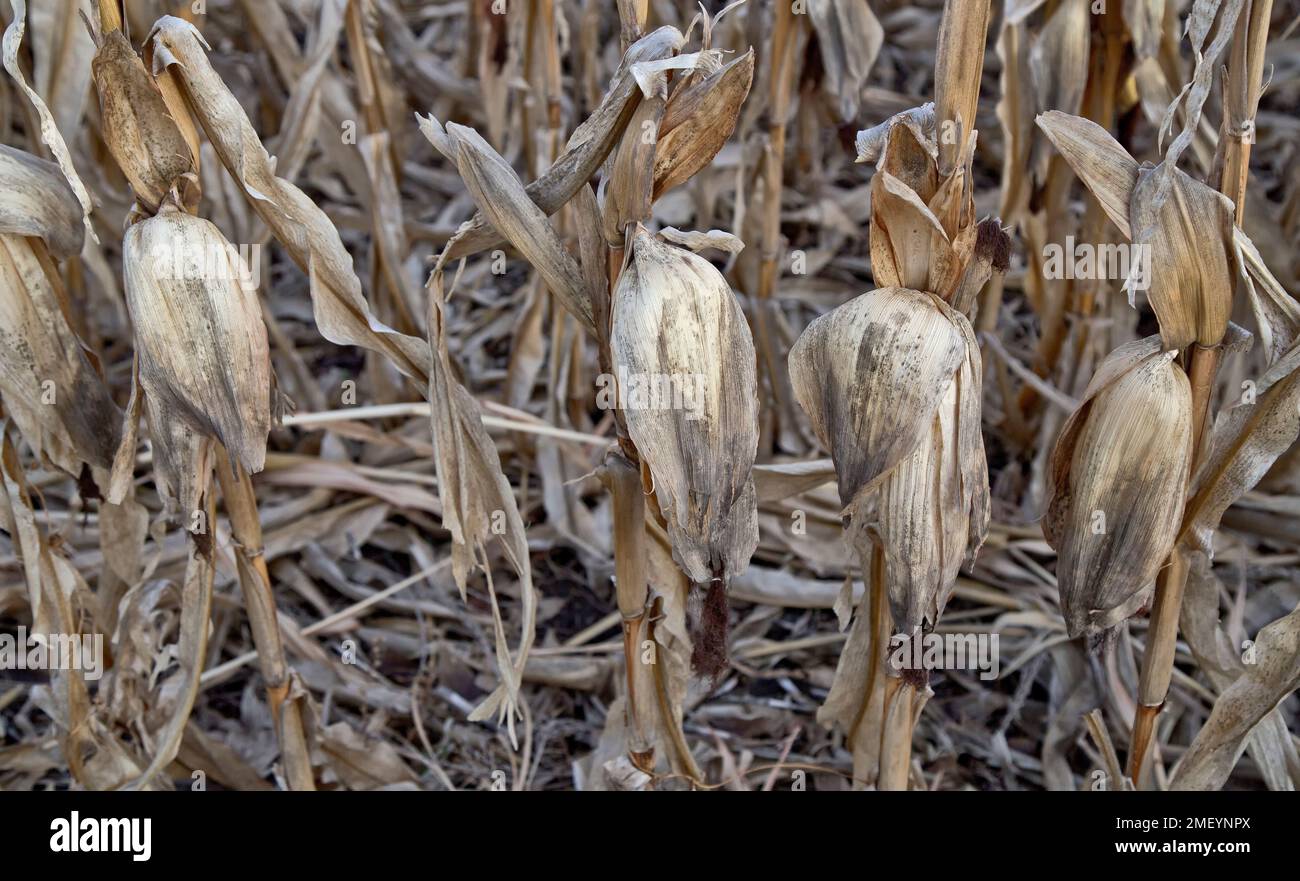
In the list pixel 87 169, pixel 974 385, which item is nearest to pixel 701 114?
pixel 974 385

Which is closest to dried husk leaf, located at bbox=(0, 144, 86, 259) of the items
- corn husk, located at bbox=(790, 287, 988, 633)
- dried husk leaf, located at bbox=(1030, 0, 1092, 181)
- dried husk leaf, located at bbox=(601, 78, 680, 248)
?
dried husk leaf, located at bbox=(601, 78, 680, 248)

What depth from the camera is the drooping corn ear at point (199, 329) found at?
733mm

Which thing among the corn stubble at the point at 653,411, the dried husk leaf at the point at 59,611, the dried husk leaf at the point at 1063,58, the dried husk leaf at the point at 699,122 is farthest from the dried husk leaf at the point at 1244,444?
the dried husk leaf at the point at 59,611

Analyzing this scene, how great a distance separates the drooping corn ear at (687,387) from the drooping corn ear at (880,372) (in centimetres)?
5

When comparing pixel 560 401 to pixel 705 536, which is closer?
pixel 705 536

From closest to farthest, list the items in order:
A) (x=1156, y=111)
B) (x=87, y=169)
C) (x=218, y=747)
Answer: (x=218, y=747)
(x=1156, y=111)
(x=87, y=169)

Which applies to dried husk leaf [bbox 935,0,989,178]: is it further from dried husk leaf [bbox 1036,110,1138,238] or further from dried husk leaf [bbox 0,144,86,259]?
dried husk leaf [bbox 0,144,86,259]

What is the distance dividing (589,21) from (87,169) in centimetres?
66

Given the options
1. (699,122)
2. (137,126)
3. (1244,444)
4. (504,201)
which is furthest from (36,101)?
(1244,444)

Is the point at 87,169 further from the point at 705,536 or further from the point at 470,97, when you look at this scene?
the point at 705,536

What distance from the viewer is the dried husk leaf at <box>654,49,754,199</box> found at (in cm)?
66

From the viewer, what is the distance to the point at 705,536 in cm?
72

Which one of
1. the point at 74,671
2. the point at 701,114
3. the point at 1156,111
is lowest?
the point at 74,671

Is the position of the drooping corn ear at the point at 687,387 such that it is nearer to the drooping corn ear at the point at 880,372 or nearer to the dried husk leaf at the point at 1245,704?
the drooping corn ear at the point at 880,372
